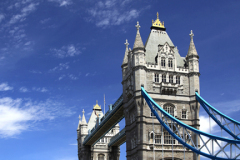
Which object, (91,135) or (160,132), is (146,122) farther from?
(91,135)

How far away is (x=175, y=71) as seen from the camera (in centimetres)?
6125

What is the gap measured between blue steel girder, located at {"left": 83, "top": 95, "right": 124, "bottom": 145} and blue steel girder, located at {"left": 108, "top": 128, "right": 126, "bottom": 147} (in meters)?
3.70

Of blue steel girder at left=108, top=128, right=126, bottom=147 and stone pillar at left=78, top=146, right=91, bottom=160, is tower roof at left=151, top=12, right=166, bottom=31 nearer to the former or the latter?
blue steel girder at left=108, top=128, right=126, bottom=147

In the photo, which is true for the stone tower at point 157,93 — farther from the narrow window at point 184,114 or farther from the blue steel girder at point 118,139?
the blue steel girder at point 118,139

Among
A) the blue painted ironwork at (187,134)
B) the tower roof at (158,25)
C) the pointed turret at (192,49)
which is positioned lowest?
the blue painted ironwork at (187,134)

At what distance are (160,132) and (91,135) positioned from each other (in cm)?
3280

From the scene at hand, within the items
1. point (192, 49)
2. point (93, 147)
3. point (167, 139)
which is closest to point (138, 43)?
point (192, 49)

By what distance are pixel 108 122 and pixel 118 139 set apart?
42.5ft

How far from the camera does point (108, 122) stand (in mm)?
77000

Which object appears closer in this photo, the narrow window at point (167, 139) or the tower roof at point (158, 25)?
the narrow window at point (167, 139)

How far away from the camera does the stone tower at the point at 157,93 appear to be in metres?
57.0

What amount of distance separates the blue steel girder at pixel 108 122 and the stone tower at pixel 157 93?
486 centimetres

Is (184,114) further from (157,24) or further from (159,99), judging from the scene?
(157,24)

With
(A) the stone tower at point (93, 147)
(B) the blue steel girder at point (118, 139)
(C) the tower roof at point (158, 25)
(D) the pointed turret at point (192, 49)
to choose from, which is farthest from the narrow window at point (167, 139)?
(A) the stone tower at point (93, 147)
